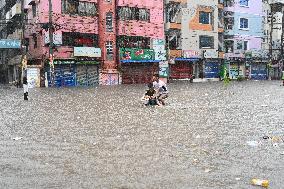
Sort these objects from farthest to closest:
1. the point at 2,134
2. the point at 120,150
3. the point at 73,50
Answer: the point at 73,50
the point at 2,134
the point at 120,150

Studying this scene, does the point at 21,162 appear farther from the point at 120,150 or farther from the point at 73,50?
the point at 73,50

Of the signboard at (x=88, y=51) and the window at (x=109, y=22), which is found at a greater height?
the window at (x=109, y=22)

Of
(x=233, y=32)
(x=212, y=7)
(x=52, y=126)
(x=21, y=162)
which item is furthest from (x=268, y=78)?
(x=21, y=162)

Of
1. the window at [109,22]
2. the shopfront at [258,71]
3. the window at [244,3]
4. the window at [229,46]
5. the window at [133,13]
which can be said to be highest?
the window at [244,3]

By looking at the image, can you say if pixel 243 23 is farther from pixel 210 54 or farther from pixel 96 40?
pixel 96 40

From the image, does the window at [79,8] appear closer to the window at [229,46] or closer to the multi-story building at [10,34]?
the multi-story building at [10,34]

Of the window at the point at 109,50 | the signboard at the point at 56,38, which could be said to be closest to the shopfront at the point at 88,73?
the window at the point at 109,50

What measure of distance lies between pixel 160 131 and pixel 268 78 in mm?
64172

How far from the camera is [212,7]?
61.6 meters

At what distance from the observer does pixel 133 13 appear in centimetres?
5403

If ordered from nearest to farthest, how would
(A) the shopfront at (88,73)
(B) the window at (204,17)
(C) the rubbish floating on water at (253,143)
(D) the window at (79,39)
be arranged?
(C) the rubbish floating on water at (253,143) → (D) the window at (79,39) → (A) the shopfront at (88,73) → (B) the window at (204,17)

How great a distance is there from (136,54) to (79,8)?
8521 millimetres

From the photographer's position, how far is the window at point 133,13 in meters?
52.8

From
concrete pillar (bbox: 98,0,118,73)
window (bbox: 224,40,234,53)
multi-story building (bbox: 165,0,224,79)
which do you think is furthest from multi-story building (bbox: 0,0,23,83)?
window (bbox: 224,40,234,53)
